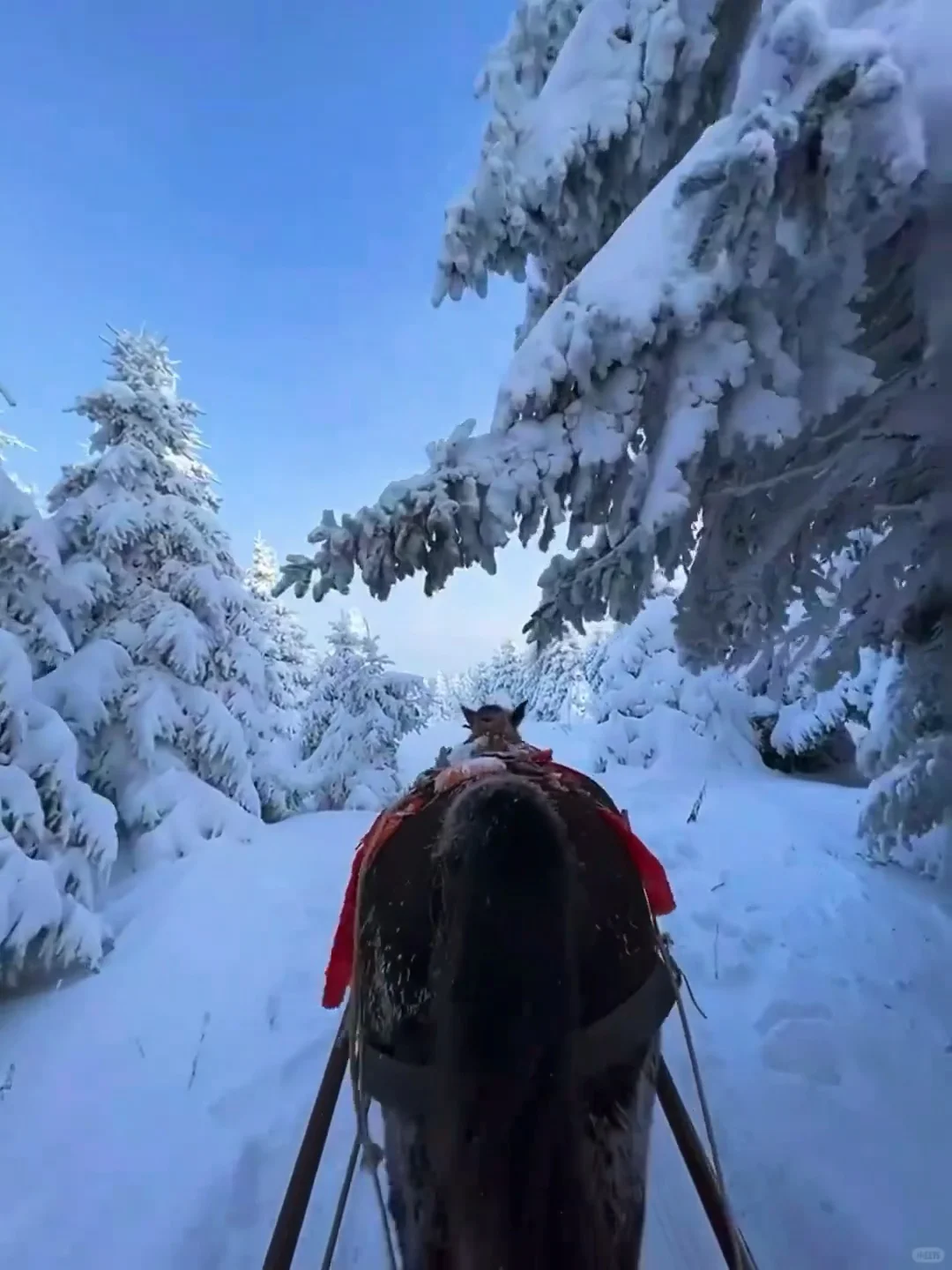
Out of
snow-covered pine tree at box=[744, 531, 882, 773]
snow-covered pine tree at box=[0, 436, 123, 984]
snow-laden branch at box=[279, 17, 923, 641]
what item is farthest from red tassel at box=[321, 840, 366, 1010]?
snow-covered pine tree at box=[0, 436, 123, 984]

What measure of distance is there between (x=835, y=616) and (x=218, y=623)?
851 centimetres

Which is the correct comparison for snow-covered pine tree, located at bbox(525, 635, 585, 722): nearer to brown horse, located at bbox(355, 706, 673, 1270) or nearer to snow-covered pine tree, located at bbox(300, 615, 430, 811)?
snow-covered pine tree, located at bbox(300, 615, 430, 811)

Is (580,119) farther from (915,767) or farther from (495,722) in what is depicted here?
(915,767)

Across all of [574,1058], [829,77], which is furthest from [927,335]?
[574,1058]

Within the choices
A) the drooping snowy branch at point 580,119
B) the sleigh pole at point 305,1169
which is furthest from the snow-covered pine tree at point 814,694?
the sleigh pole at point 305,1169

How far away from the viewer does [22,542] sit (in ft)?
19.4

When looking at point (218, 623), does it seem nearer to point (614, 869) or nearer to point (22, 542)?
point (22, 542)

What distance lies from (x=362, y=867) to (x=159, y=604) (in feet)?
28.0

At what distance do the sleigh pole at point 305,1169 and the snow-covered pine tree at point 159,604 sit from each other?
6796 millimetres

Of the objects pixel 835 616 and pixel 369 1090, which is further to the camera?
pixel 835 616

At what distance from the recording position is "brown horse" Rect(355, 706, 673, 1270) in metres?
1.35

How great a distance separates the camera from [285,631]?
72.8 ft

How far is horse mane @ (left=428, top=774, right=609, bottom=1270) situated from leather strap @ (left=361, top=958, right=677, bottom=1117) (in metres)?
0.05

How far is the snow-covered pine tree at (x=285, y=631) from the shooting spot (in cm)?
2048
